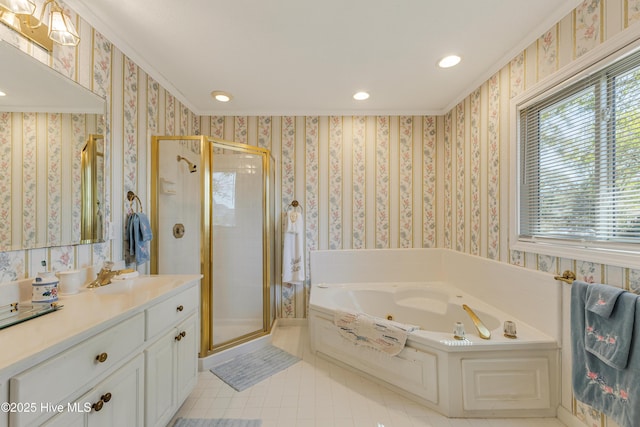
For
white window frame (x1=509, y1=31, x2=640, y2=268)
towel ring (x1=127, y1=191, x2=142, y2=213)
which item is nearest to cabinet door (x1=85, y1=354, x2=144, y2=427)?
towel ring (x1=127, y1=191, x2=142, y2=213)

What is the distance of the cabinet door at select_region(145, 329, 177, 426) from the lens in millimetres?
1230

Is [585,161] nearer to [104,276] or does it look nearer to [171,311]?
[171,311]

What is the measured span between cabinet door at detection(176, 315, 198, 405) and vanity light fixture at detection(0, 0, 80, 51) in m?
1.53

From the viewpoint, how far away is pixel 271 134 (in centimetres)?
288

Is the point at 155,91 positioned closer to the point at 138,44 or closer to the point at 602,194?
the point at 138,44

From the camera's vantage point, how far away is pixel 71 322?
95 centimetres

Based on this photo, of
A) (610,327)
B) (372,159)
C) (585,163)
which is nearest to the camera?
(610,327)

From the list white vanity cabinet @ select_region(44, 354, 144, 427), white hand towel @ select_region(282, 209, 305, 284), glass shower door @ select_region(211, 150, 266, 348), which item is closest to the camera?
white vanity cabinet @ select_region(44, 354, 144, 427)

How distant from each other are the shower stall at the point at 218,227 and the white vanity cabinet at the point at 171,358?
0.50 m

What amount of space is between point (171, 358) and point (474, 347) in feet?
5.67

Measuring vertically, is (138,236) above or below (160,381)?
above

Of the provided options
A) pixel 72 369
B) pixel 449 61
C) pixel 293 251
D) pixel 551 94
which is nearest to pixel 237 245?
pixel 293 251

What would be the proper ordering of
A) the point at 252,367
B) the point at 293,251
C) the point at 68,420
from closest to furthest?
the point at 68,420, the point at 252,367, the point at 293,251

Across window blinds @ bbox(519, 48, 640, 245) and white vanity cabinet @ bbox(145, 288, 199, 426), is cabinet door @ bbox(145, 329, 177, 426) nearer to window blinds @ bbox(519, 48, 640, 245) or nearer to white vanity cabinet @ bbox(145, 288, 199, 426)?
white vanity cabinet @ bbox(145, 288, 199, 426)
